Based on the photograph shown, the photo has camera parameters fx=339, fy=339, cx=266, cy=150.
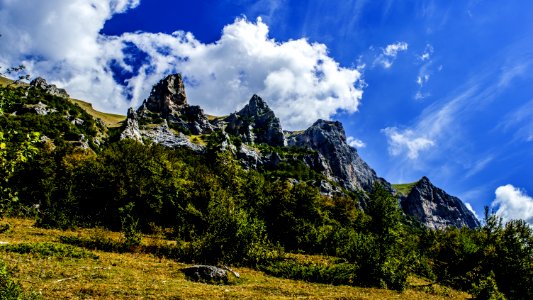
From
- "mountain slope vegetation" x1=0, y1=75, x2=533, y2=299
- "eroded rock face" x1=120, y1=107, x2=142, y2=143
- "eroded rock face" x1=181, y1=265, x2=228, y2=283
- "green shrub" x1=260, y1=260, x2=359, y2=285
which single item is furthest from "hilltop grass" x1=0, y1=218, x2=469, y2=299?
"eroded rock face" x1=120, y1=107, x2=142, y2=143

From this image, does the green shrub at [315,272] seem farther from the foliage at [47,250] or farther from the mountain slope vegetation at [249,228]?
the foliage at [47,250]

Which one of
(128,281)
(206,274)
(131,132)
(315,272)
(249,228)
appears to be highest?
(131,132)

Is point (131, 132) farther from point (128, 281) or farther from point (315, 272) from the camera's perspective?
point (128, 281)

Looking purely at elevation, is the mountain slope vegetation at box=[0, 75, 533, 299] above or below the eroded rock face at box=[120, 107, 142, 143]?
below

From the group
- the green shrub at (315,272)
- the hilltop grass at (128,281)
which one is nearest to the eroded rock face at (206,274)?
the hilltop grass at (128,281)

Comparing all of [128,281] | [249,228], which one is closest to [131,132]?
[249,228]

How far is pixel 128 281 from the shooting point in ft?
61.4

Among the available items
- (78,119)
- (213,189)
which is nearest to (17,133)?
(213,189)

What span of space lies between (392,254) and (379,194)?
1314cm

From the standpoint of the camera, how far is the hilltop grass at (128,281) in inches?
638

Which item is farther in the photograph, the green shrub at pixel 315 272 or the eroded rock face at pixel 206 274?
the green shrub at pixel 315 272

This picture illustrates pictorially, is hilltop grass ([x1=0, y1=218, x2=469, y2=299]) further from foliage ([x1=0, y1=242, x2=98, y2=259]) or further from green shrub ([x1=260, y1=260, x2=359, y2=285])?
green shrub ([x1=260, y1=260, x2=359, y2=285])

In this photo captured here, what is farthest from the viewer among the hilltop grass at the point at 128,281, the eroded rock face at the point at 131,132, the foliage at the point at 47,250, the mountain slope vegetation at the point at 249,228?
the eroded rock face at the point at 131,132

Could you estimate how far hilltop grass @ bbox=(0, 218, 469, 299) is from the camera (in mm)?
16203
